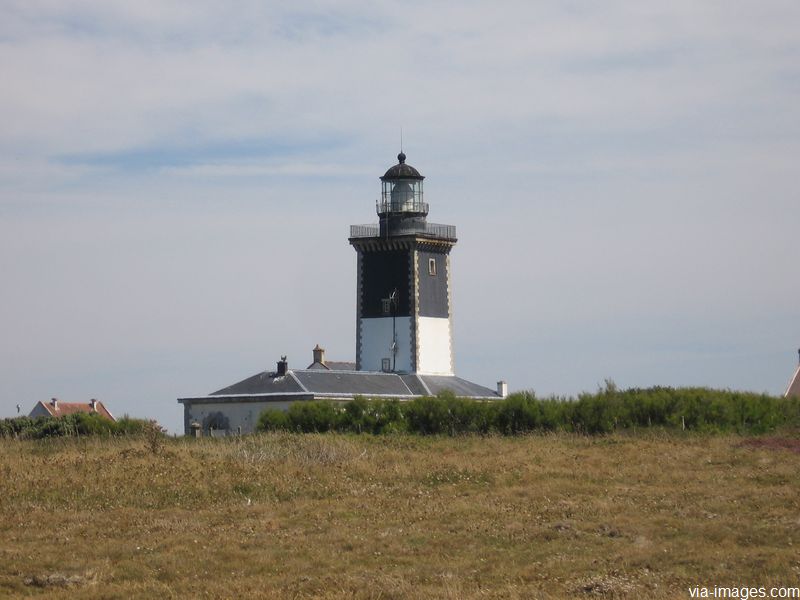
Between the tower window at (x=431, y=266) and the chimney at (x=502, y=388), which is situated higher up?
the tower window at (x=431, y=266)

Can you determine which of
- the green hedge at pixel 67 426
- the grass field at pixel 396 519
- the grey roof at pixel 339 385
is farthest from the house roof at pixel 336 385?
the grass field at pixel 396 519

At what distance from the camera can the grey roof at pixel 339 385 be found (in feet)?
159

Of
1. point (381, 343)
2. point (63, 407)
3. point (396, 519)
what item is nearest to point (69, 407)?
point (63, 407)

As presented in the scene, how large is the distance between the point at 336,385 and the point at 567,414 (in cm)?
1571

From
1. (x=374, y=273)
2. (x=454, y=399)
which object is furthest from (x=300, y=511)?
(x=374, y=273)

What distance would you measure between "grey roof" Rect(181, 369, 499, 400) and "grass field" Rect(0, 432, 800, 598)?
1926 cm

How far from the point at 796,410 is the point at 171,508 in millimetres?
21483

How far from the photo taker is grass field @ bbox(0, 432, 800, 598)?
51.0 feet

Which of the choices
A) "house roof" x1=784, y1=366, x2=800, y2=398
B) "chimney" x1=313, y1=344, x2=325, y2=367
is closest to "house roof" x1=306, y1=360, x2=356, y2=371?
"chimney" x1=313, y1=344, x2=325, y2=367

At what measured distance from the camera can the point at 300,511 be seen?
20.6 metres

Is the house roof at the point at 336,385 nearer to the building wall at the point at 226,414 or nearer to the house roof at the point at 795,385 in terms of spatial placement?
the building wall at the point at 226,414

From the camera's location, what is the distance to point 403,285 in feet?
180

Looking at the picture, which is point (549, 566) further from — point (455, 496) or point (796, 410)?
point (796, 410)

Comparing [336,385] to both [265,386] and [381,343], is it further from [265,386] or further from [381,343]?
[381,343]
